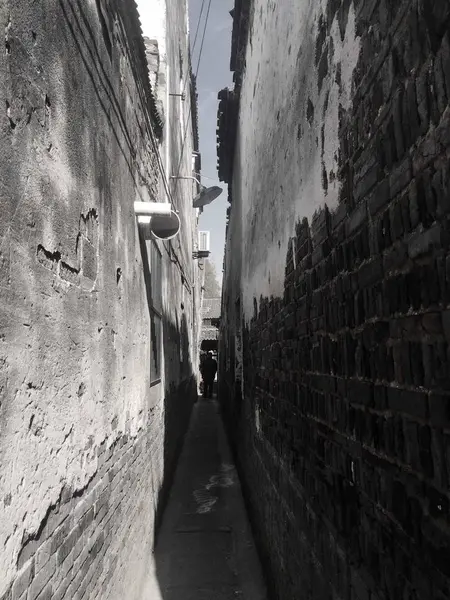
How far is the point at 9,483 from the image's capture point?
1.40 meters

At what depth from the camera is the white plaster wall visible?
207 cm

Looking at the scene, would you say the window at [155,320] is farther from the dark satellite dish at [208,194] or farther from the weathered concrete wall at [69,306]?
the dark satellite dish at [208,194]

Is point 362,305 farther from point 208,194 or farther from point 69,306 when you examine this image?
point 208,194

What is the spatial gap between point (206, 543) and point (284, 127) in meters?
3.47

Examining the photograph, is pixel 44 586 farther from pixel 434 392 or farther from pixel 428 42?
pixel 428 42

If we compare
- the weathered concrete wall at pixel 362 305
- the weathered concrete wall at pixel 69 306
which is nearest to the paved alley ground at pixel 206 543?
the weathered concrete wall at pixel 69 306

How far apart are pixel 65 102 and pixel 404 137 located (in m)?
1.33

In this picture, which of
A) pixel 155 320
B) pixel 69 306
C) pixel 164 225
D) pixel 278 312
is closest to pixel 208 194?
pixel 155 320

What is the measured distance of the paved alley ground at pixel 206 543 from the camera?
3.62m

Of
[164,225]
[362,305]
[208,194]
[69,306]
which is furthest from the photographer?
[208,194]

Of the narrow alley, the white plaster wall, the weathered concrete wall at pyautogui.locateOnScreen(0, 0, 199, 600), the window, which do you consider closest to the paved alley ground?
the narrow alley

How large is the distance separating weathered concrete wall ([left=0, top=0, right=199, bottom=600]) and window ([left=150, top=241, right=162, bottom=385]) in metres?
0.90

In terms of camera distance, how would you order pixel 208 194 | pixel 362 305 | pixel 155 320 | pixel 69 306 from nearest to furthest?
pixel 362 305 → pixel 69 306 → pixel 155 320 → pixel 208 194

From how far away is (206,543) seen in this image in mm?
4426
